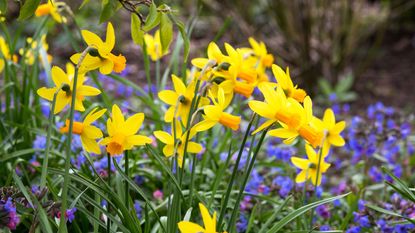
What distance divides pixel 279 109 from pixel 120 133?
0.38 meters

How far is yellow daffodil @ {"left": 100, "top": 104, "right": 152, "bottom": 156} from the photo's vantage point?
147cm

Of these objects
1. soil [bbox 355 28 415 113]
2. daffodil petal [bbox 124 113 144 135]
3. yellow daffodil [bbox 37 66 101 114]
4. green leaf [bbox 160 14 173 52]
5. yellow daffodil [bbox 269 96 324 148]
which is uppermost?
soil [bbox 355 28 415 113]

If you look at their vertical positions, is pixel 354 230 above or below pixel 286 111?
below

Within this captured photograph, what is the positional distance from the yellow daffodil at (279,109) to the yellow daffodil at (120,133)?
28 centimetres

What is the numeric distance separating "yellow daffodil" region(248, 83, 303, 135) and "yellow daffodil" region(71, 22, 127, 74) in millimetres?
330

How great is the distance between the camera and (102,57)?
1468 mm

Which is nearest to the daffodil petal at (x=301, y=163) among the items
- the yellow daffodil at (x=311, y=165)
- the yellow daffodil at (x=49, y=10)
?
the yellow daffodil at (x=311, y=165)

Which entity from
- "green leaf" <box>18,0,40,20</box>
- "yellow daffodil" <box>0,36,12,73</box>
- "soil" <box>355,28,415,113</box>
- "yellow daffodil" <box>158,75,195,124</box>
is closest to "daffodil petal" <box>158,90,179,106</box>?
"yellow daffodil" <box>158,75,195,124</box>

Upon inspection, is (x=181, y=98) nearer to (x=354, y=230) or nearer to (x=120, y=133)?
(x=120, y=133)

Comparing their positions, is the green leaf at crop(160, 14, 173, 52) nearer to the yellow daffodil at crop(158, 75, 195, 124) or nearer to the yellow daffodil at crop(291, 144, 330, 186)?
the yellow daffodil at crop(158, 75, 195, 124)

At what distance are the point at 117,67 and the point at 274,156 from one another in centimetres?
138

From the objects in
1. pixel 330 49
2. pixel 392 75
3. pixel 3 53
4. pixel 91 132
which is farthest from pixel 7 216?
pixel 392 75

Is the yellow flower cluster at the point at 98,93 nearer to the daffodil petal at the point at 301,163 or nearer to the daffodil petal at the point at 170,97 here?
the daffodil petal at the point at 170,97

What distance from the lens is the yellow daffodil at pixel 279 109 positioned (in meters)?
1.42
